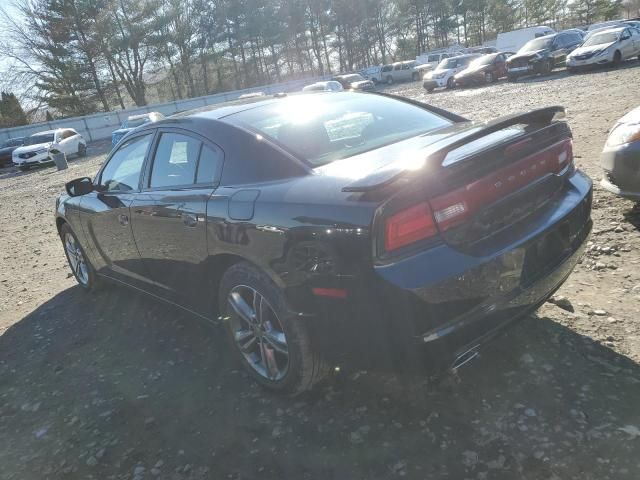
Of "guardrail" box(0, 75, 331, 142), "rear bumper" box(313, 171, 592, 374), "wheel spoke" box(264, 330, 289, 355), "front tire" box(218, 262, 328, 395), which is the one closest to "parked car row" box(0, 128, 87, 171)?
"guardrail" box(0, 75, 331, 142)

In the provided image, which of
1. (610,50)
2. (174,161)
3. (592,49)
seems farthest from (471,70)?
(174,161)

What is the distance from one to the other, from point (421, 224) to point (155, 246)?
2.05 metres

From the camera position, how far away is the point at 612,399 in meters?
2.33

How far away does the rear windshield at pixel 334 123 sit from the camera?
8.99 feet

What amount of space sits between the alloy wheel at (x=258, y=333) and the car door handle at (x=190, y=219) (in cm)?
47

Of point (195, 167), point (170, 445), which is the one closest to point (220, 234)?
point (195, 167)

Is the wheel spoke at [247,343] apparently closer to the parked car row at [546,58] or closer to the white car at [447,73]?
the parked car row at [546,58]

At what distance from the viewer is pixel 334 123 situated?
3.03m

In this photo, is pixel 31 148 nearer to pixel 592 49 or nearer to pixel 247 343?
pixel 247 343

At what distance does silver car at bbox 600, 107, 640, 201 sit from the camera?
3809 millimetres

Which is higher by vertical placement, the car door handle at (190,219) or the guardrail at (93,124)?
the guardrail at (93,124)

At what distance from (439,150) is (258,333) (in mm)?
1413

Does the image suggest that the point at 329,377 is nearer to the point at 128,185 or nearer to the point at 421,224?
the point at 421,224

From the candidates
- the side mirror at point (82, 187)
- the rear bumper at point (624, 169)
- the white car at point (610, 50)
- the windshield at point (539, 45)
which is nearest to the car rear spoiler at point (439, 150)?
the rear bumper at point (624, 169)
